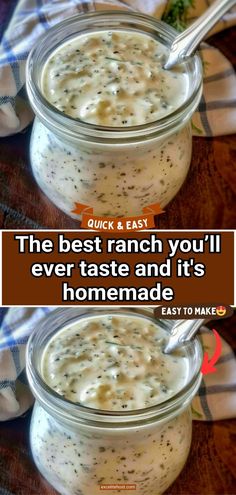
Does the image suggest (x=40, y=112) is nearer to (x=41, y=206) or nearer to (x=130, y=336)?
(x=41, y=206)

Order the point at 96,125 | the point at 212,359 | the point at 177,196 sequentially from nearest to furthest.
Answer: the point at 96,125
the point at 177,196
the point at 212,359

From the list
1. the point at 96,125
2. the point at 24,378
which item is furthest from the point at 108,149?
the point at 24,378

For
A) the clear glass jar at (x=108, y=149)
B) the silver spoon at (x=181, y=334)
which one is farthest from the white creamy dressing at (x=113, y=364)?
the clear glass jar at (x=108, y=149)

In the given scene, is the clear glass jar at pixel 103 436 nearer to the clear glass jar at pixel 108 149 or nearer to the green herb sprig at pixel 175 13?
the clear glass jar at pixel 108 149

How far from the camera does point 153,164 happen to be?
636 millimetres

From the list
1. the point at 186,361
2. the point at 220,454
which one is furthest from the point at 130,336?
the point at 220,454

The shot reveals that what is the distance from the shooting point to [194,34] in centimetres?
63

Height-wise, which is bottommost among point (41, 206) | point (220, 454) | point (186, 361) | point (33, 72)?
A: point (220, 454)

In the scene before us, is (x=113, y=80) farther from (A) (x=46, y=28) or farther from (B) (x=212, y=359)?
(B) (x=212, y=359)

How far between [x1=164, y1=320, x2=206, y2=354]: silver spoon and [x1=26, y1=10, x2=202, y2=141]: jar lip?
174 millimetres

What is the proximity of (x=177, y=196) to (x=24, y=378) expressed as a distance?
0.66ft

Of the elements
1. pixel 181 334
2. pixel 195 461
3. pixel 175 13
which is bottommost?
pixel 195 461

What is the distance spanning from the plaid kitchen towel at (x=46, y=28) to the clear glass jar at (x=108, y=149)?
3cm

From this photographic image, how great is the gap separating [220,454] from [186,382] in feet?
0.44
